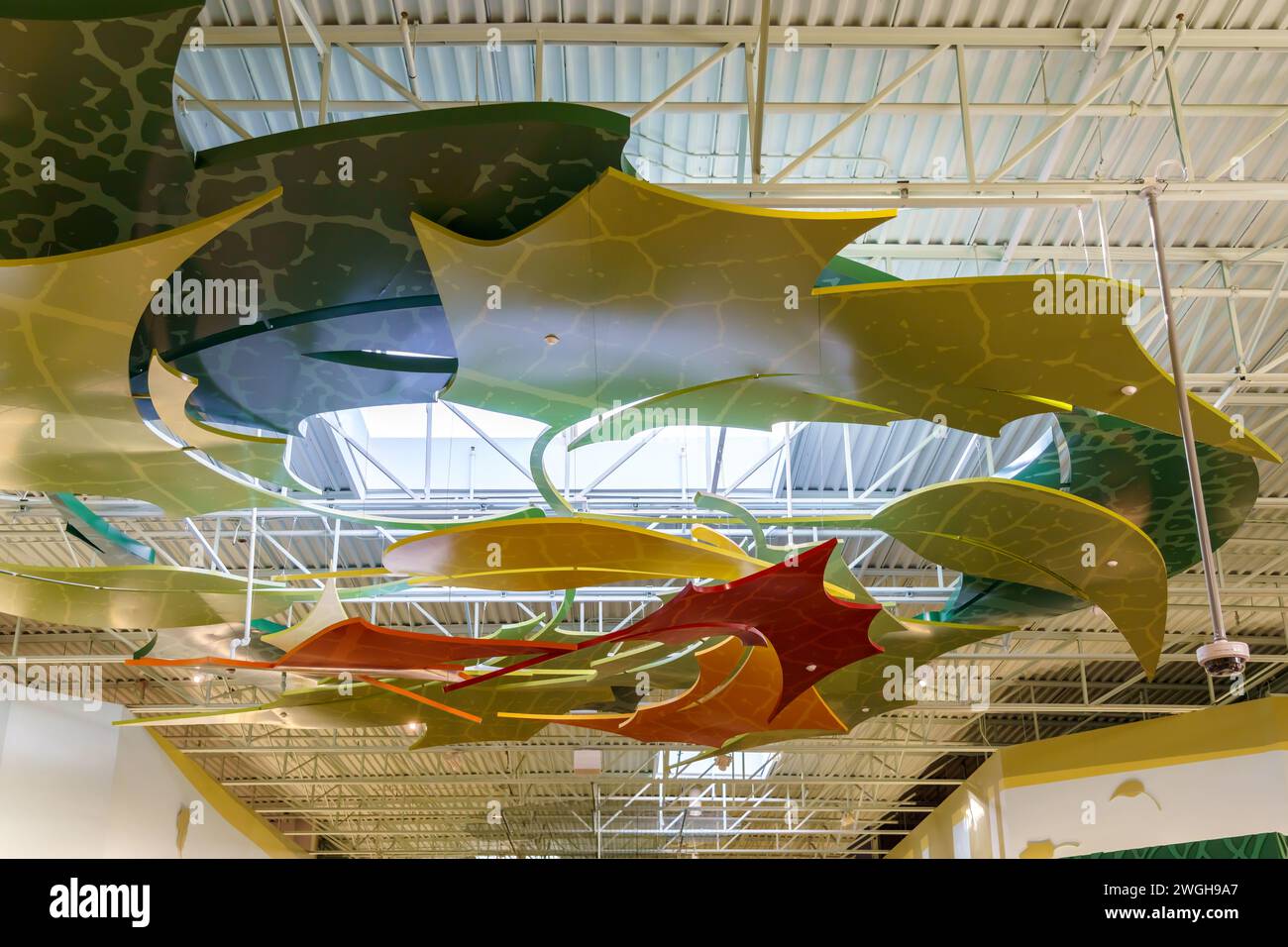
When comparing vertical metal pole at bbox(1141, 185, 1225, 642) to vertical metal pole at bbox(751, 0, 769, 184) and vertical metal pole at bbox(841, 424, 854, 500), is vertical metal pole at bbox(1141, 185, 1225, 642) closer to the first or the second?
vertical metal pole at bbox(751, 0, 769, 184)

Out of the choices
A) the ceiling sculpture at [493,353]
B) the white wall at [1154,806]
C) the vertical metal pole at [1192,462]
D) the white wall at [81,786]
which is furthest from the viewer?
the white wall at [81,786]

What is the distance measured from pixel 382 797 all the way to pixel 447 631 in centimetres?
1172

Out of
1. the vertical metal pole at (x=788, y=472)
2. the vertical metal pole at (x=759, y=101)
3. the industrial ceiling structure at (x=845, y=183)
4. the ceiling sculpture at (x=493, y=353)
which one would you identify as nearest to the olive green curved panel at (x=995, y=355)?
the ceiling sculpture at (x=493, y=353)

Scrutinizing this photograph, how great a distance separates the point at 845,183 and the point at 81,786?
64.4 feet

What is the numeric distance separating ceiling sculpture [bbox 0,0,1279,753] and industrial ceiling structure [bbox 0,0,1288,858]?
2.09 ft

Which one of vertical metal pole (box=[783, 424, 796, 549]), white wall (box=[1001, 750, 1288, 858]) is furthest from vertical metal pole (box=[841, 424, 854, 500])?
white wall (box=[1001, 750, 1288, 858])

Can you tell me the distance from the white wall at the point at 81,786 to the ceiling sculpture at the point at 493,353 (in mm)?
10265

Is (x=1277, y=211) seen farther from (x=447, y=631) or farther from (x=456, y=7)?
(x=447, y=631)

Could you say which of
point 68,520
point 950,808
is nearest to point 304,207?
point 68,520

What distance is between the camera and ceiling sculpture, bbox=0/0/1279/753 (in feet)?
→ 22.7

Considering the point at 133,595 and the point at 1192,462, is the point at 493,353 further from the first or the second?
the point at 133,595

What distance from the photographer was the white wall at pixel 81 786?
20.5 meters

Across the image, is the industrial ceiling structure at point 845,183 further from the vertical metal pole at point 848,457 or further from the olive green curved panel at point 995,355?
the olive green curved panel at point 995,355

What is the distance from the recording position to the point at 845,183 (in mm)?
9336
